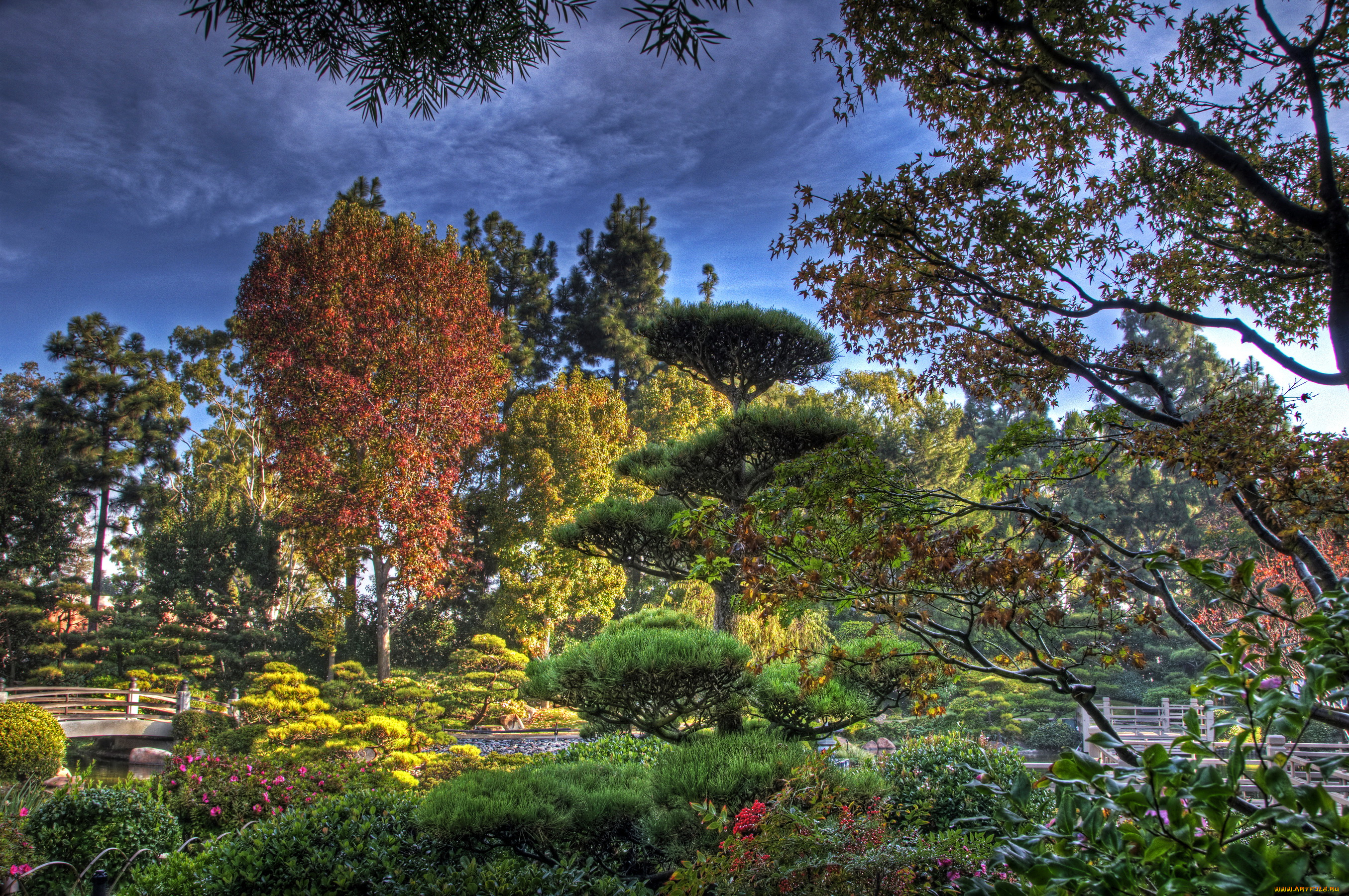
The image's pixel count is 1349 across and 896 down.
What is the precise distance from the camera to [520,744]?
12555mm

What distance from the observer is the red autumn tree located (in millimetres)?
13562

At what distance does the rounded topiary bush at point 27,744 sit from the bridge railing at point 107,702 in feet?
7.11

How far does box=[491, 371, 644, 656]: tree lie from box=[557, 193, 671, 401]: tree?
5.14m

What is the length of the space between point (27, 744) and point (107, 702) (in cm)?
302

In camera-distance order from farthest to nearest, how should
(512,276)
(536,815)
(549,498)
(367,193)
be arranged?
(512,276)
(367,193)
(549,498)
(536,815)

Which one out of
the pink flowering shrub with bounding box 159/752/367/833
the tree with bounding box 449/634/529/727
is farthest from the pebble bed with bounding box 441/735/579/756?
the pink flowering shrub with bounding box 159/752/367/833

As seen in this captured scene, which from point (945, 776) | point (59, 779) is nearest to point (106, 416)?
point (59, 779)

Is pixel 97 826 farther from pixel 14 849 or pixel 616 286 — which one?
Result: pixel 616 286

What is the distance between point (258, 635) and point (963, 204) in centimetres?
1618

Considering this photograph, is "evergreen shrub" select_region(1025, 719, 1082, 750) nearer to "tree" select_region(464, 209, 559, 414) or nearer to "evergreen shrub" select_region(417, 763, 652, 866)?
"evergreen shrub" select_region(417, 763, 652, 866)

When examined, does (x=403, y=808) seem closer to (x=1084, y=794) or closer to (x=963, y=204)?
(x=1084, y=794)

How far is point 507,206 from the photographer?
20.3 m

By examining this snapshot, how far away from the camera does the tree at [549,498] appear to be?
1511cm

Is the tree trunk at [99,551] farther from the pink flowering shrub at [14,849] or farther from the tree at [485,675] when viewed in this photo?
the pink flowering shrub at [14,849]
